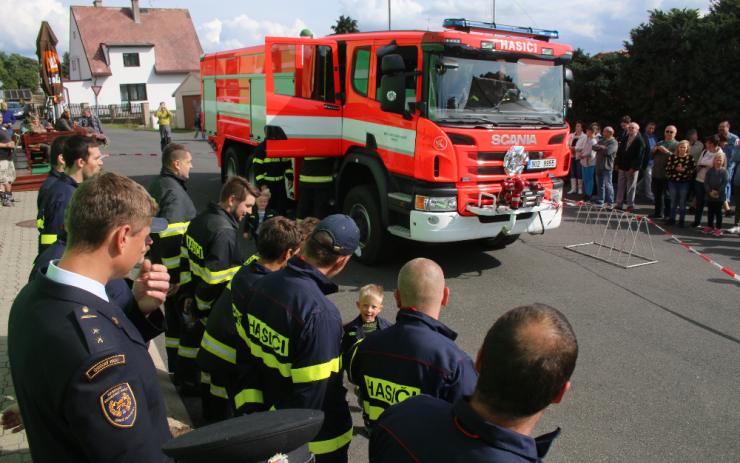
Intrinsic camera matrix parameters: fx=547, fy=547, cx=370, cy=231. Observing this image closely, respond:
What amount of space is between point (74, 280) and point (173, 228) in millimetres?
2977

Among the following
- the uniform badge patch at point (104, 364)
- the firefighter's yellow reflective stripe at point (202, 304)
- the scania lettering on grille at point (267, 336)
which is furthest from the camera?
the firefighter's yellow reflective stripe at point (202, 304)

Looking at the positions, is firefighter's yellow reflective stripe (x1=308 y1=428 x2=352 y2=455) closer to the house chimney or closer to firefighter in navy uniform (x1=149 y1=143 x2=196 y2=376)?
firefighter in navy uniform (x1=149 y1=143 x2=196 y2=376)

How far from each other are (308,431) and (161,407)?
62 cm

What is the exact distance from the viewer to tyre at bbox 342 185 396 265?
7199 millimetres

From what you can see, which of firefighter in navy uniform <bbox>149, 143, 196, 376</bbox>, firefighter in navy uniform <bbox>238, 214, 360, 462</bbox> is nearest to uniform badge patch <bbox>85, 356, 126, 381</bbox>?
firefighter in navy uniform <bbox>238, 214, 360, 462</bbox>

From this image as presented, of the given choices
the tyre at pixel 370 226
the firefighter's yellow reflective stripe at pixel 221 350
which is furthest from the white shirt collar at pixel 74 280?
the tyre at pixel 370 226

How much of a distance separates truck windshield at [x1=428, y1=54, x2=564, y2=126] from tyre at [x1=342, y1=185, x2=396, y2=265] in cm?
153

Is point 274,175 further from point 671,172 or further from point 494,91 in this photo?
point 671,172

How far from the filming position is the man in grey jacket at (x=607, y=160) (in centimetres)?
1184

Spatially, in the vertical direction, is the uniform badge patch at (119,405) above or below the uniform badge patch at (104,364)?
below

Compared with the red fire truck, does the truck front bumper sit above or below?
below

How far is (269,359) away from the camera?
2.57 metres

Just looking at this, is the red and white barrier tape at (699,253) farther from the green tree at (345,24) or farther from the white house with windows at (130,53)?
the white house with windows at (130,53)

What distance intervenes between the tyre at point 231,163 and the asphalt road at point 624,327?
4.38 m
